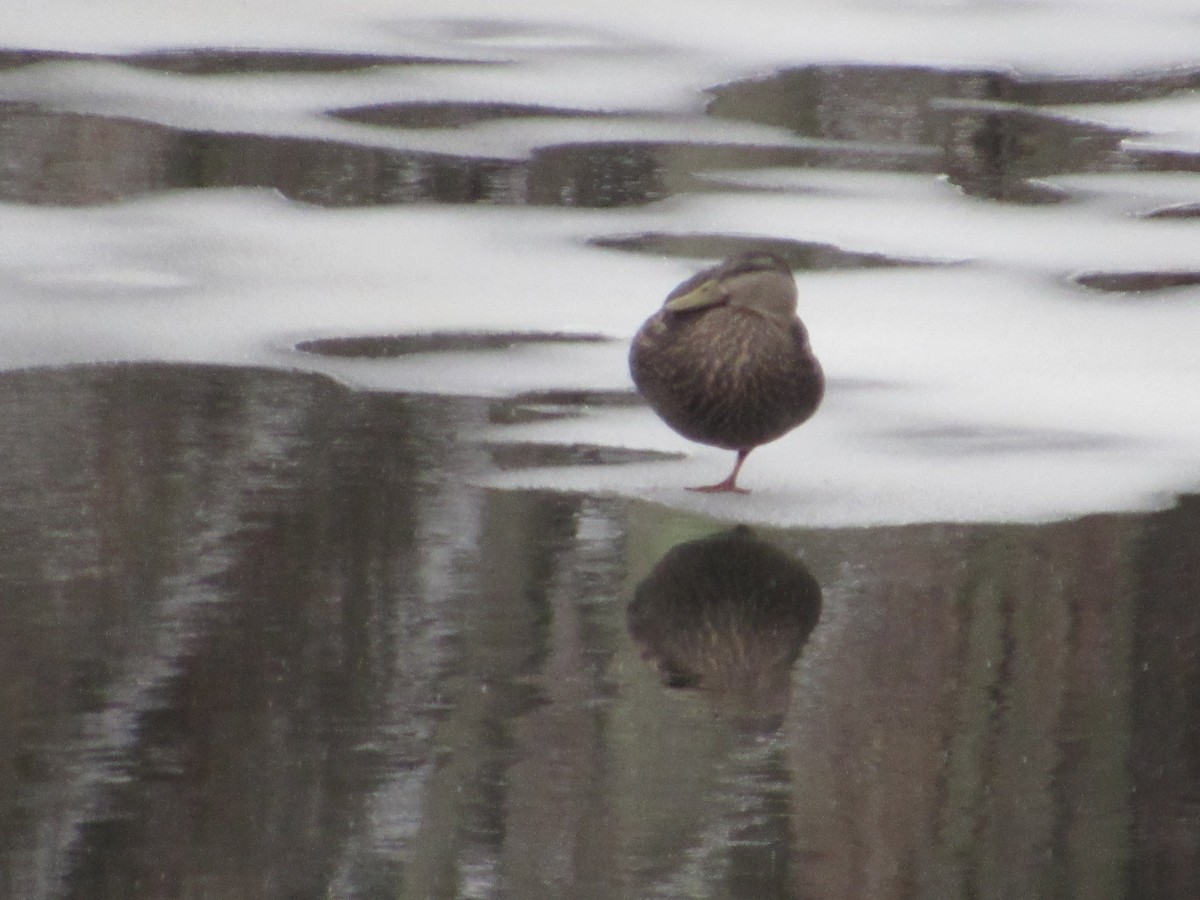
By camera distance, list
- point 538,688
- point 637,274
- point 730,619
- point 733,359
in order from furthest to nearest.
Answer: point 637,274 < point 733,359 < point 730,619 < point 538,688

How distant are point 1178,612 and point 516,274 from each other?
3.79 m

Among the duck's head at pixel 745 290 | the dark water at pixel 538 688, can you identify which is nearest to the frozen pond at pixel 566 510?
the dark water at pixel 538 688

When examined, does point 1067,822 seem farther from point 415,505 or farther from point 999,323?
point 999,323

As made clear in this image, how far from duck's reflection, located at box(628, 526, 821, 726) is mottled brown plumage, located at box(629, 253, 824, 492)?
430mm

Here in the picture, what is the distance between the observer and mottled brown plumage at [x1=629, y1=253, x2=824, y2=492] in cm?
591

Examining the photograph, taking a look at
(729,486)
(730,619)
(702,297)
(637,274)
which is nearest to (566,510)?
(729,486)

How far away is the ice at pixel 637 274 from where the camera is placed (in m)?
6.40

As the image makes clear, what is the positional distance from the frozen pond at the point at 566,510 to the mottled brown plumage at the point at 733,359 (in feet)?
0.71

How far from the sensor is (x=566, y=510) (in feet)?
18.7

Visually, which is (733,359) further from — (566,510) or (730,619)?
(730,619)

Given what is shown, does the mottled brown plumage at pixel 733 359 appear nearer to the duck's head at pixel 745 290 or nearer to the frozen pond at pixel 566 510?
the duck's head at pixel 745 290

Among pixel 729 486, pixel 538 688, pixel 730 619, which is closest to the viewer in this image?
pixel 538 688

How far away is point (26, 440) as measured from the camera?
6.05m

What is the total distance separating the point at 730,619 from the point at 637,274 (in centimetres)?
368
